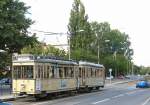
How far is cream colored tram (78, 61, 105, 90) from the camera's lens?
145 ft

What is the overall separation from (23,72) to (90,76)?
51.1ft

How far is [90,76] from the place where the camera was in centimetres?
4750

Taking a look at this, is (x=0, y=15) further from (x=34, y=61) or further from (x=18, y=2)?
(x=34, y=61)

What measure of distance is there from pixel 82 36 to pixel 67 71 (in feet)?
134

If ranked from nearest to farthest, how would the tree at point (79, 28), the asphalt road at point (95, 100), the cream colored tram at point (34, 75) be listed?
1. the asphalt road at point (95, 100)
2. the cream colored tram at point (34, 75)
3. the tree at point (79, 28)

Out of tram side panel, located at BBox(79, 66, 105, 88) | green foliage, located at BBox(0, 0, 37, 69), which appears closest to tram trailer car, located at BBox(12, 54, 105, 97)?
tram side panel, located at BBox(79, 66, 105, 88)

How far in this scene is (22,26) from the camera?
49.7m

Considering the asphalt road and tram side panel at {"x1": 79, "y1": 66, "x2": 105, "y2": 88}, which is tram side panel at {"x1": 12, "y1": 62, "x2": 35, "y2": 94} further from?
tram side panel at {"x1": 79, "y1": 66, "x2": 105, "y2": 88}

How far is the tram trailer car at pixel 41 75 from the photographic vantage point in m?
32.3

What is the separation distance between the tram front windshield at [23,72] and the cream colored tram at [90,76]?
10871mm

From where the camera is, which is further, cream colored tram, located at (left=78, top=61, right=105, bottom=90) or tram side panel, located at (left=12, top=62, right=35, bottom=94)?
cream colored tram, located at (left=78, top=61, right=105, bottom=90)

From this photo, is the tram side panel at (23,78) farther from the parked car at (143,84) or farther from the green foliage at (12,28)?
the parked car at (143,84)

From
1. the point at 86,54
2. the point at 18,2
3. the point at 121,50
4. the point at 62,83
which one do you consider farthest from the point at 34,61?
the point at 121,50

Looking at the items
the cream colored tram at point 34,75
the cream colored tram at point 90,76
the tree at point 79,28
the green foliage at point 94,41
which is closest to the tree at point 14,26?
the cream colored tram at point 90,76
